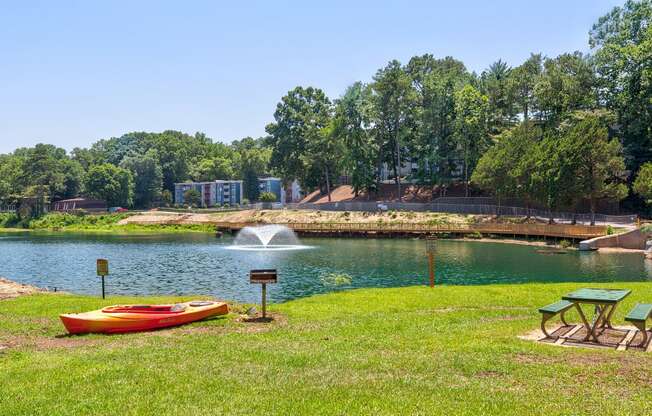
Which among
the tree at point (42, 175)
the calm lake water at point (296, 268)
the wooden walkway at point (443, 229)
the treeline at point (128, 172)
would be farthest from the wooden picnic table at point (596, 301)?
the tree at point (42, 175)

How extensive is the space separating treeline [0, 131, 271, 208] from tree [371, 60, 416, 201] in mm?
51155

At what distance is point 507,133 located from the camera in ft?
265

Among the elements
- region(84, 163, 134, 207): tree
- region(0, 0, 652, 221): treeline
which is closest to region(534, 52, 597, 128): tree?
region(0, 0, 652, 221): treeline

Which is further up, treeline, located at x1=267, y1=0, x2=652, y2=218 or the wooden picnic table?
treeline, located at x1=267, y1=0, x2=652, y2=218

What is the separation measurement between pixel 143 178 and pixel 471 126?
9792 cm

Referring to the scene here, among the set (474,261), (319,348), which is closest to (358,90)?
(474,261)

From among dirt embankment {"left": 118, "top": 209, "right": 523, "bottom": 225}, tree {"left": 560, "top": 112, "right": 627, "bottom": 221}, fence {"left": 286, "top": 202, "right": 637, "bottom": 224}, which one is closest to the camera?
tree {"left": 560, "top": 112, "right": 627, "bottom": 221}

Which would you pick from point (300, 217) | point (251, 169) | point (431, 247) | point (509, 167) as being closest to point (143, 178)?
point (251, 169)

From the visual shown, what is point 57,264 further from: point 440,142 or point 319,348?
point 440,142

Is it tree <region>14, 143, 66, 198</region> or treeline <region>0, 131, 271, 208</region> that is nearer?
tree <region>14, 143, 66, 198</region>

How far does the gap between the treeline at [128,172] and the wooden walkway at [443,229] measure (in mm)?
53924

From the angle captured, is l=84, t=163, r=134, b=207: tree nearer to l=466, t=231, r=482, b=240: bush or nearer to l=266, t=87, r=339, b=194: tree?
l=266, t=87, r=339, b=194: tree

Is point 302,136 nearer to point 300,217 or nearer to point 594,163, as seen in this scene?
point 300,217

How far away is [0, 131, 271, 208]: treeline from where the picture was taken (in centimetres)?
13212
